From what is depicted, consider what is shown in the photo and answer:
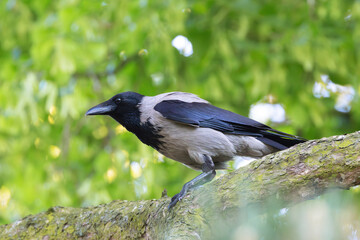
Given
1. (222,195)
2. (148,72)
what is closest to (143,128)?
(222,195)

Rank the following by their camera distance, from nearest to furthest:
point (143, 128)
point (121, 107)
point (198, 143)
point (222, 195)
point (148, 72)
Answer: point (222, 195) < point (198, 143) < point (143, 128) < point (121, 107) < point (148, 72)

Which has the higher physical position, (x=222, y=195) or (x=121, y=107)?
(x=121, y=107)

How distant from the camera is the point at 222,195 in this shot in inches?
89.0

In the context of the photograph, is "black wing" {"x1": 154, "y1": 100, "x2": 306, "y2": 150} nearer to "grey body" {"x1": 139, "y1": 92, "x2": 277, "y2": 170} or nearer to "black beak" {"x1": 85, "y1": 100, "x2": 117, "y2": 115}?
"grey body" {"x1": 139, "y1": 92, "x2": 277, "y2": 170}

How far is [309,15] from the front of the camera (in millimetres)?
5230

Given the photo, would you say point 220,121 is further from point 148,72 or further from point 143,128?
point 148,72

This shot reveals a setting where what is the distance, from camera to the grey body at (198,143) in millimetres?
3512

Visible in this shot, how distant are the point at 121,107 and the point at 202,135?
0.80m

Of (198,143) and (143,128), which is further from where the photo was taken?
(143,128)

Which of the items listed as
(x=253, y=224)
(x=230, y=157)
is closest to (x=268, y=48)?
(x=230, y=157)

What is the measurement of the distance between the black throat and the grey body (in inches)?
1.3

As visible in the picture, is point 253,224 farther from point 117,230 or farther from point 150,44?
point 150,44

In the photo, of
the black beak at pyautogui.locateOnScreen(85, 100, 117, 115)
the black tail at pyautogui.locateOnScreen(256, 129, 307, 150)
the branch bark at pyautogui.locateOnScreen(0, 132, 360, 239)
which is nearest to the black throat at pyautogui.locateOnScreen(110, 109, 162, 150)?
the black beak at pyautogui.locateOnScreen(85, 100, 117, 115)

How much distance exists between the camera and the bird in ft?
11.5
